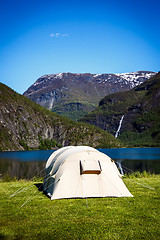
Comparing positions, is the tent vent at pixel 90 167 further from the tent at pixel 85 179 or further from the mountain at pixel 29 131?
the mountain at pixel 29 131

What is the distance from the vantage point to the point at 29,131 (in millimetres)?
166875

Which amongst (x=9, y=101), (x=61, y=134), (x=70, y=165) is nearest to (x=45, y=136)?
(x=61, y=134)

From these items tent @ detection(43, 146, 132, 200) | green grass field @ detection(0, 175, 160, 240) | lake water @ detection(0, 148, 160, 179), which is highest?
tent @ detection(43, 146, 132, 200)

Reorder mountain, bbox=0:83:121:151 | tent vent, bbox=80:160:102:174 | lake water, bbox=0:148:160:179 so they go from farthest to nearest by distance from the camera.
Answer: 1. mountain, bbox=0:83:121:151
2. lake water, bbox=0:148:160:179
3. tent vent, bbox=80:160:102:174

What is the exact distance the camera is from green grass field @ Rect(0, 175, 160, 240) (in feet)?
23.8

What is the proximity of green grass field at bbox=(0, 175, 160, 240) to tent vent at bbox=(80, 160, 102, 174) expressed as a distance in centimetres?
136

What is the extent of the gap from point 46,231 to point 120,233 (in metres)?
2.37

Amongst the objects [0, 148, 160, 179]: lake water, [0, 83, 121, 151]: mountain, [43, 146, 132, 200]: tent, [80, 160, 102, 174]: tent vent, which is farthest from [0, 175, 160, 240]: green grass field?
[0, 83, 121, 151]: mountain

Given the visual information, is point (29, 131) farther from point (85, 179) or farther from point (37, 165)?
point (85, 179)

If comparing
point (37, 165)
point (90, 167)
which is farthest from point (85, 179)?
point (37, 165)

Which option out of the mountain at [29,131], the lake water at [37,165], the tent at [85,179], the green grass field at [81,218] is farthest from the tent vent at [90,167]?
the mountain at [29,131]

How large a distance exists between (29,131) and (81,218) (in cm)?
16241

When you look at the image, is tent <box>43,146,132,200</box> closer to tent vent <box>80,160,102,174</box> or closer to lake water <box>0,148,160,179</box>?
tent vent <box>80,160,102,174</box>

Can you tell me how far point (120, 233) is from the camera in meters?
7.27
